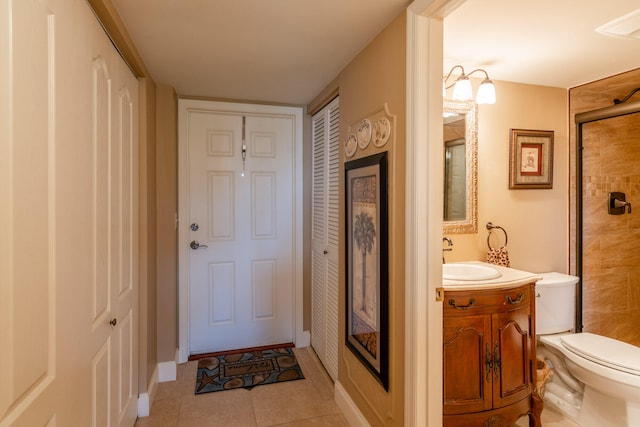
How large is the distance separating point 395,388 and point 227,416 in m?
1.18

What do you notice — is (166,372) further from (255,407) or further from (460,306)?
(460,306)

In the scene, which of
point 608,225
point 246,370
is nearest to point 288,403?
point 246,370

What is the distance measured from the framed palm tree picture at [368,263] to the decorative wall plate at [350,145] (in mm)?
68

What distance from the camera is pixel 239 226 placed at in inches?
119

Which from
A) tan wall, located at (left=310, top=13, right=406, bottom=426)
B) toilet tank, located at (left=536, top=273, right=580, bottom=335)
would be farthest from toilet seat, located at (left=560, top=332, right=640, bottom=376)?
tan wall, located at (left=310, top=13, right=406, bottom=426)

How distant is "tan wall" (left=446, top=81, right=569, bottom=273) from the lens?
243 cm

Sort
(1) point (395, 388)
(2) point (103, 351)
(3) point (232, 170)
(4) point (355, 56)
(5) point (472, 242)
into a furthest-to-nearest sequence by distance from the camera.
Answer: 1. (3) point (232, 170)
2. (5) point (472, 242)
3. (4) point (355, 56)
4. (1) point (395, 388)
5. (2) point (103, 351)

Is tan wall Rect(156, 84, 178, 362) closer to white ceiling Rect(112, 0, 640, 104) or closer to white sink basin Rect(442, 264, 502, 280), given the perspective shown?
white ceiling Rect(112, 0, 640, 104)

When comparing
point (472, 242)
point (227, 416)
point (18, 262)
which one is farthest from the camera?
point (472, 242)

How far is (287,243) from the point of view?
10.3 ft

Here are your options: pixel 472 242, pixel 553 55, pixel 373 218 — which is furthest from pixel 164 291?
pixel 553 55

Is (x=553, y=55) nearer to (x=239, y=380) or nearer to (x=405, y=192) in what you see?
(x=405, y=192)

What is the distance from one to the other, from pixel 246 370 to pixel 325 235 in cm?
124

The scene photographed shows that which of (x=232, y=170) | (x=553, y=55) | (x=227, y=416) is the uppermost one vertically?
(x=553, y=55)
